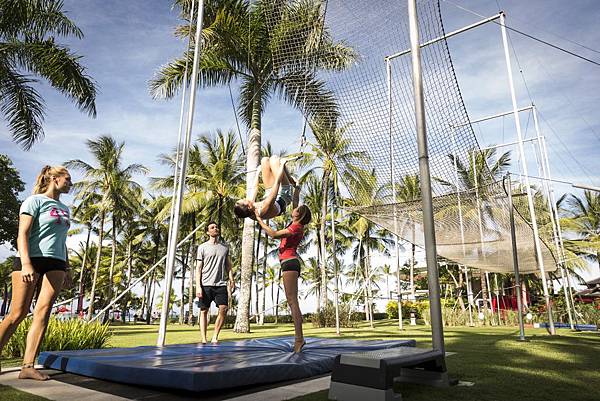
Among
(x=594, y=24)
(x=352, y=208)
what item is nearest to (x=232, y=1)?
(x=352, y=208)

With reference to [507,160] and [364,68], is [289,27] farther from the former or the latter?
[507,160]

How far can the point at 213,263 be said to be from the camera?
4773 mm

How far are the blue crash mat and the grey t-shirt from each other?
107cm

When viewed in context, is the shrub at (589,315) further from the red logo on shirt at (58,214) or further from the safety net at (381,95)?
the red logo on shirt at (58,214)

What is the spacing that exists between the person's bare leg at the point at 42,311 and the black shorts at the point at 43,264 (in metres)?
0.03

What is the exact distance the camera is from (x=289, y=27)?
632 cm

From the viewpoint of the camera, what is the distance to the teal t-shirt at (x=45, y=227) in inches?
106

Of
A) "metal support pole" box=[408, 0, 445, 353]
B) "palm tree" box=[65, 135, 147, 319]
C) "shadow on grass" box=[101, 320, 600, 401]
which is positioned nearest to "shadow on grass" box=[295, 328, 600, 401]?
"shadow on grass" box=[101, 320, 600, 401]

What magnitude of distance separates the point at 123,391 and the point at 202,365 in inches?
19.2

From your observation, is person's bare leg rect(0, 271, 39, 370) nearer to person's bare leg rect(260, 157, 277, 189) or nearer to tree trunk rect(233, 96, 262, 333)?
person's bare leg rect(260, 157, 277, 189)

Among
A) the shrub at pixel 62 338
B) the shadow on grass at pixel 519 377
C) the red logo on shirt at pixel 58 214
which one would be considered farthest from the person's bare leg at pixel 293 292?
the shrub at pixel 62 338

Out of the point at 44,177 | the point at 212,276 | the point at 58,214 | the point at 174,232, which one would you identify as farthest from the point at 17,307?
the point at 174,232

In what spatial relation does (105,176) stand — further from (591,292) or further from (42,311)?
(591,292)

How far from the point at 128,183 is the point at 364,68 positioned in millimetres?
19904
